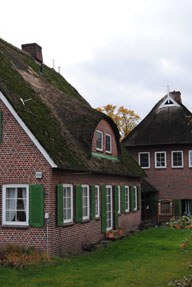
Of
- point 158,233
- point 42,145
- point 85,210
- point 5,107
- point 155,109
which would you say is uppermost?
point 155,109

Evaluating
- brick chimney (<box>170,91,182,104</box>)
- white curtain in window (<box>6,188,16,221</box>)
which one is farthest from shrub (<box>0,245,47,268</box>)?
brick chimney (<box>170,91,182,104</box>)

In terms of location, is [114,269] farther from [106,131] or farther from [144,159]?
[144,159]

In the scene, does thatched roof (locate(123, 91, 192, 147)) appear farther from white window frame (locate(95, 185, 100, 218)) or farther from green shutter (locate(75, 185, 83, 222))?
green shutter (locate(75, 185, 83, 222))

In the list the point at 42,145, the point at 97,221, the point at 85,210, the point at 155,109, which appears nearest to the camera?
the point at 42,145

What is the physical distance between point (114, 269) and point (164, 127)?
21.9 metres

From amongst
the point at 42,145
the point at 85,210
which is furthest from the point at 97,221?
the point at 42,145

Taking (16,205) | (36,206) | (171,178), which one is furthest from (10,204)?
(171,178)

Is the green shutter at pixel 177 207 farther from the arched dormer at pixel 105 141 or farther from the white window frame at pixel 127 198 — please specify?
the arched dormer at pixel 105 141

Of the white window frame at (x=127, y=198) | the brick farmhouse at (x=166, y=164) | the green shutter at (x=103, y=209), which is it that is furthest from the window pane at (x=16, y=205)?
the brick farmhouse at (x=166, y=164)

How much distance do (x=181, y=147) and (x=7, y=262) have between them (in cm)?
2141

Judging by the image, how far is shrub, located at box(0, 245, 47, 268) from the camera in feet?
46.4

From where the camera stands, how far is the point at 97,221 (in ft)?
66.0

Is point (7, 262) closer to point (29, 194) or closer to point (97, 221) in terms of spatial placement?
point (29, 194)

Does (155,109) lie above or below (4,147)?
above
